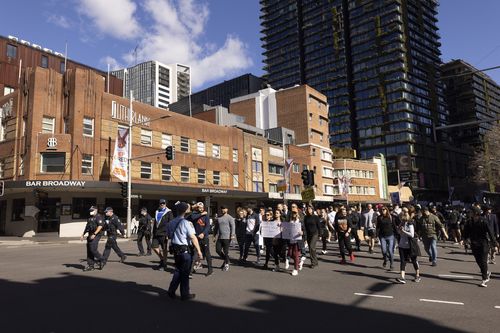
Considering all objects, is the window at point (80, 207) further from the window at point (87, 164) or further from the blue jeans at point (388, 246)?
the blue jeans at point (388, 246)

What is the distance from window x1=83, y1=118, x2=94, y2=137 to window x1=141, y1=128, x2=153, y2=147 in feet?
15.3

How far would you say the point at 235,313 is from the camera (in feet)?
21.9

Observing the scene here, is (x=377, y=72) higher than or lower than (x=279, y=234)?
higher

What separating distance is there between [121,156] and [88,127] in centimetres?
444

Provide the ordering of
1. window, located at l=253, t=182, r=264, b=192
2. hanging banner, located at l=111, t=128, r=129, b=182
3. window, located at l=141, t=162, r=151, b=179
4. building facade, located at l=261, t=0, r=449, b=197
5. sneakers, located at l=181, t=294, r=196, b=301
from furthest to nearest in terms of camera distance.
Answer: building facade, located at l=261, t=0, r=449, b=197 → window, located at l=253, t=182, r=264, b=192 → window, located at l=141, t=162, r=151, b=179 → hanging banner, located at l=111, t=128, r=129, b=182 → sneakers, located at l=181, t=294, r=196, b=301

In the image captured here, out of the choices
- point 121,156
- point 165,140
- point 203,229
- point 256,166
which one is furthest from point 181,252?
point 256,166

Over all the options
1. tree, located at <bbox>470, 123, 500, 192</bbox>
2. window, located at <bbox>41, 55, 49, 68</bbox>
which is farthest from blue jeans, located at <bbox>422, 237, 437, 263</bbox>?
window, located at <bbox>41, 55, 49, 68</bbox>

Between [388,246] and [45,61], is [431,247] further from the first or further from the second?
[45,61]

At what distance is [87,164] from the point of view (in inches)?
1197

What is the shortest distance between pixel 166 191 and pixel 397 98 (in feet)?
293

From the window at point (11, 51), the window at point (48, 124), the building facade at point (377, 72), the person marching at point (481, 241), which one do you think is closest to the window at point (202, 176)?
the window at point (48, 124)

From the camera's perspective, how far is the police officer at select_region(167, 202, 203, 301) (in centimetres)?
742

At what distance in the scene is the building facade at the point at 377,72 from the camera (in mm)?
106625

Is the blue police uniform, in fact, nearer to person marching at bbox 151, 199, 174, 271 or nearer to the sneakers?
the sneakers
